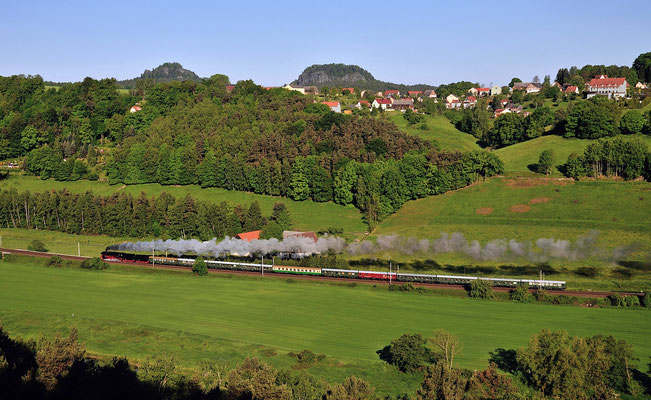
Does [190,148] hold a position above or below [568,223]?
above

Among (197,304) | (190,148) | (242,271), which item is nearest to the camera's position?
(197,304)

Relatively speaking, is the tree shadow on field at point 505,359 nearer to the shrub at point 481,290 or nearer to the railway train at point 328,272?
the shrub at point 481,290

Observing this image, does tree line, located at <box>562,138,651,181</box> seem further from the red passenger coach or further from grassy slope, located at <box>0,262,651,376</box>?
the red passenger coach

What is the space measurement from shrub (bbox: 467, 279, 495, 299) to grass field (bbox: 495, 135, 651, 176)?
5726 centimetres

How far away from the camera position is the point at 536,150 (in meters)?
147

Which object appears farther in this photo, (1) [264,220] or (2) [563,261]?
(1) [264,220]

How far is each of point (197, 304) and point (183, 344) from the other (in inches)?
645

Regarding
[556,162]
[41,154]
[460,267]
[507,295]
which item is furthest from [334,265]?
[41,154]

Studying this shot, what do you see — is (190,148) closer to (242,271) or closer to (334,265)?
(242,271)

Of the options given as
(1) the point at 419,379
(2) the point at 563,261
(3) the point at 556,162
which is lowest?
(1) the point at 419,379

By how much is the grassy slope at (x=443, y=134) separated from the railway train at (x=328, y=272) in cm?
7251

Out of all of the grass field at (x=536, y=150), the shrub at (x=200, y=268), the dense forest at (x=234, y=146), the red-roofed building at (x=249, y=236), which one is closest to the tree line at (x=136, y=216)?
the red-roofed building at (x=249, y=236)

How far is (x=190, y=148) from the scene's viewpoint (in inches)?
5979

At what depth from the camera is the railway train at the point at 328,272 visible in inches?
3290
